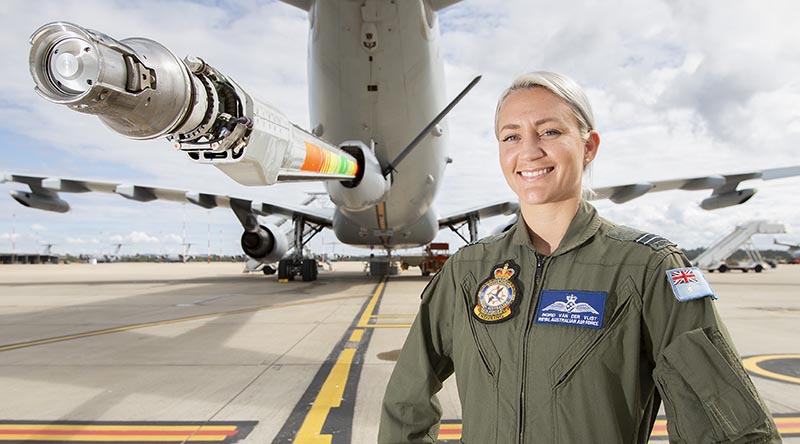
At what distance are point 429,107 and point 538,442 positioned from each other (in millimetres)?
8365

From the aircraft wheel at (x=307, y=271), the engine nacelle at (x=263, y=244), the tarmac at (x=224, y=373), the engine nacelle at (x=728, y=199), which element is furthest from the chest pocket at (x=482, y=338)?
the aircraft wheel at (x=307, y=271)

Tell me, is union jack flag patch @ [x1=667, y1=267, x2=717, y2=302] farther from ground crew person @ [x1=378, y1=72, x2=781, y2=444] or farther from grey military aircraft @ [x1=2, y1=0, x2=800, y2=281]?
grey military aircraft @ [x1=2, y1=0, x2=800, y2=281]

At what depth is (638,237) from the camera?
141cm

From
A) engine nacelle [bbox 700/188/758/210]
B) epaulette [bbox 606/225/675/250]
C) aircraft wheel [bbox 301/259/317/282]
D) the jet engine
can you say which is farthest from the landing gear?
epaulette [bbox 606/225/675/250]

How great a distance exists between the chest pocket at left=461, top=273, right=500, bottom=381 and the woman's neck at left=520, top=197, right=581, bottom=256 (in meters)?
0.26

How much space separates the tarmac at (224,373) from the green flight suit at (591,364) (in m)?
1.97

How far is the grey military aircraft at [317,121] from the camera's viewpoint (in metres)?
2.01

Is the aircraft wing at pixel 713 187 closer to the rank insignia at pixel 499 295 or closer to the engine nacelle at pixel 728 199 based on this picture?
the engine nacelle at pixel 728 199

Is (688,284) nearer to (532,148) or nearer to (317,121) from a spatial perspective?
(532,148)

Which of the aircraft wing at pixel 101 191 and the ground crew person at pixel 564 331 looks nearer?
the ground crew person at pixel 564 331

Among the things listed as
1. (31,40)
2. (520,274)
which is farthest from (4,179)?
(520,274)

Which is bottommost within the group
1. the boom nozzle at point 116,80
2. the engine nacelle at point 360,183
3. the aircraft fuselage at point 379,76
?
the boom nozzle at point 116,80

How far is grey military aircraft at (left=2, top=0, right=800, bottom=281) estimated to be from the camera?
201 cm

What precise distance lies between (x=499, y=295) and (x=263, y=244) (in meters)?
15.9
